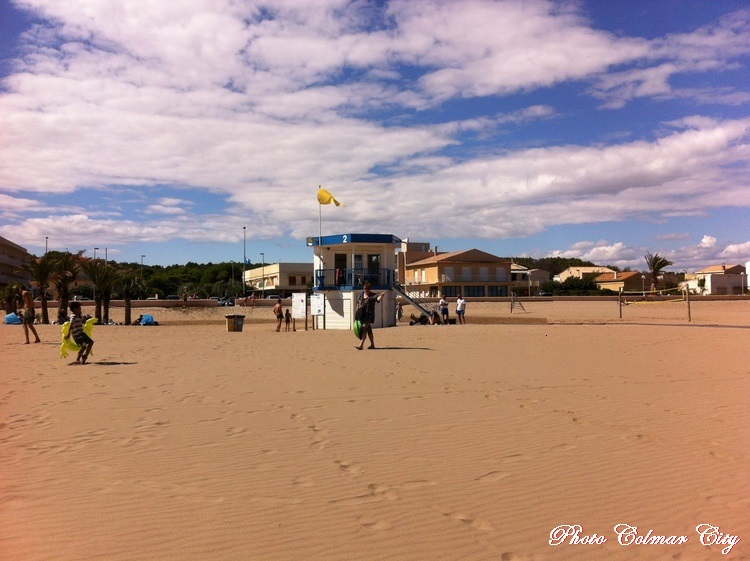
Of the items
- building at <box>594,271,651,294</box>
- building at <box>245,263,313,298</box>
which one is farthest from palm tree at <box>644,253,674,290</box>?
building at <box>245,263,313,298</box>

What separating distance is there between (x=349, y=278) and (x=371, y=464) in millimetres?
24357

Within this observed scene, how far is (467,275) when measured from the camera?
234ft

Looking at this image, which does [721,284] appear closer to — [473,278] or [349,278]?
[473,278]

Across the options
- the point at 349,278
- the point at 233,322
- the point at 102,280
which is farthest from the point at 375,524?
the point at 102,280

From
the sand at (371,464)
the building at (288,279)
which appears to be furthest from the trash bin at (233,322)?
the building at (288,279)

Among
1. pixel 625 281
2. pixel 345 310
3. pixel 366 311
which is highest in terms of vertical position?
pixel 625 281

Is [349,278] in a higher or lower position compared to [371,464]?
higher

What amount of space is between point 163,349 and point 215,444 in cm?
1189

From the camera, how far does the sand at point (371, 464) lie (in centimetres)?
386

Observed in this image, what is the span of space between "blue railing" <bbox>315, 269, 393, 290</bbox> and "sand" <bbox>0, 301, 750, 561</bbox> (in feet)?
60.3

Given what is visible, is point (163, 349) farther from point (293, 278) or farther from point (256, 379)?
point (293, 278)

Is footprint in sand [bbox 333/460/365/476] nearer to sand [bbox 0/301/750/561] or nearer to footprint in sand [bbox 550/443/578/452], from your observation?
sand [bbox 0/301/750/561]

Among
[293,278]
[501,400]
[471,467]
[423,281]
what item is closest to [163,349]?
[501,400]

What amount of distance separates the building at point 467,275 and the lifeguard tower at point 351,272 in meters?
40.1
